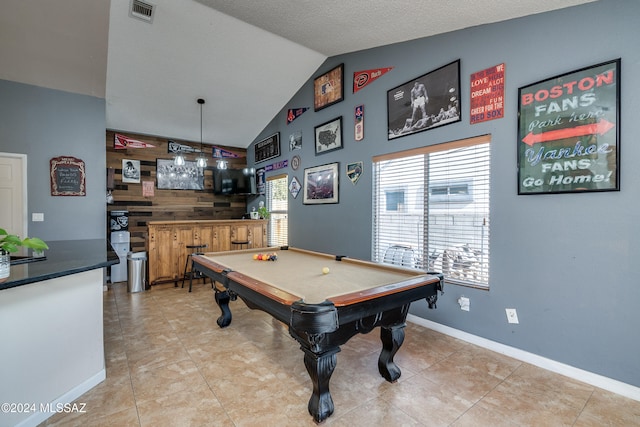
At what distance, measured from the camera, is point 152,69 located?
4.12 metres

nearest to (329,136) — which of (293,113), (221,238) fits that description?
(293,113)

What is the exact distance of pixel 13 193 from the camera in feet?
13.2

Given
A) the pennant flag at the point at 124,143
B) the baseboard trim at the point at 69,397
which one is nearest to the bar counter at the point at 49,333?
the baseboard trim at the point at 69,397

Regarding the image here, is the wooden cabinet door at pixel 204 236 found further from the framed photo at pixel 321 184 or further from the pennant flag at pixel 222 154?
the pennant flag at pixel 222 154

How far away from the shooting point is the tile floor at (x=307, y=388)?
5.82 feet

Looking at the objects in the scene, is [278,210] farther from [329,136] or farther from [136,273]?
[136,273]

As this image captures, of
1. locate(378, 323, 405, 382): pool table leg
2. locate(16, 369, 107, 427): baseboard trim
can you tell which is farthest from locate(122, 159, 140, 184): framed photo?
locate(378, 323, 405, 382): pool table leg

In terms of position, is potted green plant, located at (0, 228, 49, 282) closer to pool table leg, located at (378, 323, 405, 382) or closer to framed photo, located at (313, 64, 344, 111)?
pool table leg, located at (378, 323, 405, 382)

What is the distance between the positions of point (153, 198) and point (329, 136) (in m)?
3.96

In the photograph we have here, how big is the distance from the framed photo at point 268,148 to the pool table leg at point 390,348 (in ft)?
14.5

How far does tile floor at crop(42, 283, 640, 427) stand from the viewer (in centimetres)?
177

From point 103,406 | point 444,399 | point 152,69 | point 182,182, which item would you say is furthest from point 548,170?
point 182,182

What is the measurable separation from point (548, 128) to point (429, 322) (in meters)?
2.18

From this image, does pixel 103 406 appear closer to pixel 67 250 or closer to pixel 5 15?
pixel 67 250
